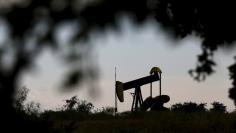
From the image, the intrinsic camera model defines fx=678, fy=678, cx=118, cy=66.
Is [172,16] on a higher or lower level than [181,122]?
lower

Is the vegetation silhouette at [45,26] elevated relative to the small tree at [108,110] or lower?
lower

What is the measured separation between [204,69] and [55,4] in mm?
1428

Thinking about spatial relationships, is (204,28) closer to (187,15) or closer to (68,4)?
(187,15)

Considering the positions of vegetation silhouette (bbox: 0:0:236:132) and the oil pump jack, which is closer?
vegetation silhouette (bbox: 0:0:236:132)

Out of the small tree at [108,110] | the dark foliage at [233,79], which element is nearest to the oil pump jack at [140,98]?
the small tree at [108,110]

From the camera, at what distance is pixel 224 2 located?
125 inches

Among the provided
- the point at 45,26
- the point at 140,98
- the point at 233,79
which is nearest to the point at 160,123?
the point at 140,98

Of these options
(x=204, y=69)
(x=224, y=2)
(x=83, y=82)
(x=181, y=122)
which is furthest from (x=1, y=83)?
(x=181, y=122)

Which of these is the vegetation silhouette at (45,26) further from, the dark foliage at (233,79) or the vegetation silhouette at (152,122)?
the vegetation silhouette at (152,122)

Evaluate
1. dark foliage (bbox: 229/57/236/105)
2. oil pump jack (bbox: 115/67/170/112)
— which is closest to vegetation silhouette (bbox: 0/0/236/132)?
dark foliage (bbox: 229/57/236/105)

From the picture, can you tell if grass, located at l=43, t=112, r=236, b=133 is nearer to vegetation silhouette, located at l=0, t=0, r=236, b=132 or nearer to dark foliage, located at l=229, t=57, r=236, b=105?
dark foliage, located at l=229, t=57, r=236, b=105

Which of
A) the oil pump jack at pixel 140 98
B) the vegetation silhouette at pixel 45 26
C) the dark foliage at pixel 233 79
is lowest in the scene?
the vegetation silhouette at pixel 45 26

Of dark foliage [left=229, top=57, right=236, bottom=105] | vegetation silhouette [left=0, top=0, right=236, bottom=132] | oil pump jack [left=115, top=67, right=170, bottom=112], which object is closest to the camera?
vegetation silhouette [left=0, top=0, right=236, bottom=132]

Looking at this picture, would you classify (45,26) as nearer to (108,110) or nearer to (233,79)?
(233,79)
